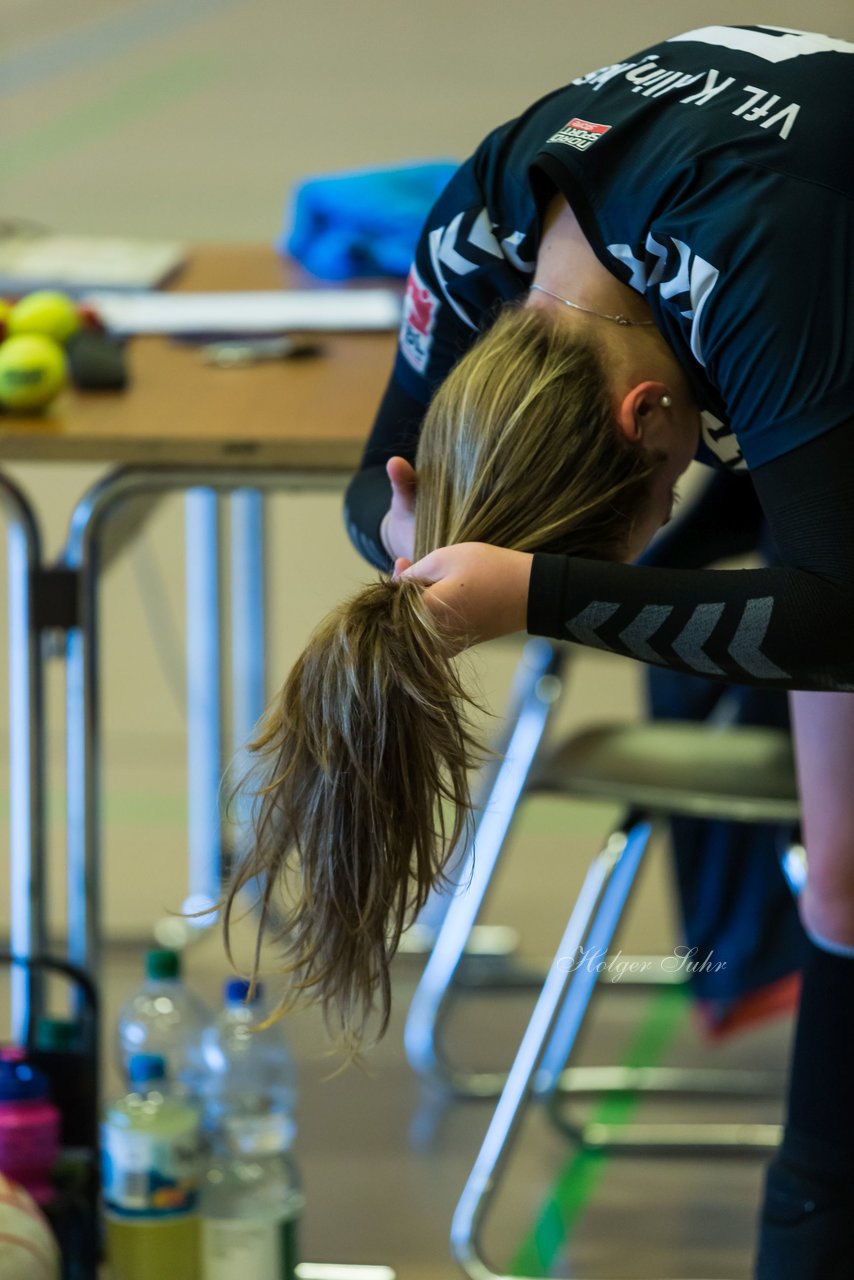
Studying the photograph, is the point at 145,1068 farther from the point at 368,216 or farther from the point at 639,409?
the point at 368,216

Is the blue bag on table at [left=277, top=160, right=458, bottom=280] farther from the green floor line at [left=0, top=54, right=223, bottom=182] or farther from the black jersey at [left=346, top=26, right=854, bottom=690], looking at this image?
the green floor line at [left=0, top=54, right=223, bottom=182]

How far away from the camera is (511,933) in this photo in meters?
2.38

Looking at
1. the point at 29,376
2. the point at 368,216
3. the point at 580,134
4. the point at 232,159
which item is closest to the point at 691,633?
the point at 580,134

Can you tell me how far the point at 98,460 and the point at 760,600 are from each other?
0.68 m

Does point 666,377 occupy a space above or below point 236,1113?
above

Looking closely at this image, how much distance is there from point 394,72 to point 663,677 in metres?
1.99

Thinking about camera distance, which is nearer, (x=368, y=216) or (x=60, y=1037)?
(x=60, y=1037)

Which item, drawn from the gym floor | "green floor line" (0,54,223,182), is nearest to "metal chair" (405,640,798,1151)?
the gym floor

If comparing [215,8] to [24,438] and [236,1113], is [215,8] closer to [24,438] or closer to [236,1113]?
[24,438]

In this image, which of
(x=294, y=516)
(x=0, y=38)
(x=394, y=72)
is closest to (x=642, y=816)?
(x=294, y=516)

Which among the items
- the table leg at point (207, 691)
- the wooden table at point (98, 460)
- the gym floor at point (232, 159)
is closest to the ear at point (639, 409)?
the wooden table at point (98, 460)

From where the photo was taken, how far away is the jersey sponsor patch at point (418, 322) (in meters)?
1.15

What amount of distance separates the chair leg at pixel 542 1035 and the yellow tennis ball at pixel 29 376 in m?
0.70

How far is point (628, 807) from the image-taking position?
5.32 ft
